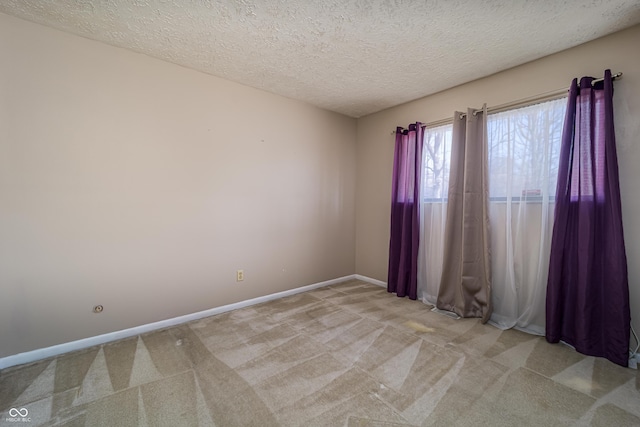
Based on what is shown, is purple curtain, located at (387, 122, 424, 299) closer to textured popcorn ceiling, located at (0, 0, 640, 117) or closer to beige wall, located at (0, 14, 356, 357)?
textured popcorn ceiling, located at (0, 0, 640, 117)

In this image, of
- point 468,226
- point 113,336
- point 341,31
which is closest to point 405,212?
point 468,226

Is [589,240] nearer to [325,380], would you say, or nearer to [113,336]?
[325,380]

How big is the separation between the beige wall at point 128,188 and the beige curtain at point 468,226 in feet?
5.72

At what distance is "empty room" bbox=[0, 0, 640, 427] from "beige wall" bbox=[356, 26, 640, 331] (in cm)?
2

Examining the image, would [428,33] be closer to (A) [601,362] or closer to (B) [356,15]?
(B) [356,15]

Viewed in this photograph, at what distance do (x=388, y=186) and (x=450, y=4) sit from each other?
6.88ft

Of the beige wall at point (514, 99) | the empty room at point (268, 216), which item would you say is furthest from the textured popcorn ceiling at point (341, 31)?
the beige wall at point (514, 99)

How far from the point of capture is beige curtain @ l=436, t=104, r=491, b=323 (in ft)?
8.32

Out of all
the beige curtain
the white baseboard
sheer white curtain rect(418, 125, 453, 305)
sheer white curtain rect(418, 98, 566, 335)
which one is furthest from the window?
the white baseboard

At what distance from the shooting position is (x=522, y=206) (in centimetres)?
237

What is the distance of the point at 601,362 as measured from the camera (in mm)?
1883

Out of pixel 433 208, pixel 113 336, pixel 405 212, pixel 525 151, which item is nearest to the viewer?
pixel 113 336

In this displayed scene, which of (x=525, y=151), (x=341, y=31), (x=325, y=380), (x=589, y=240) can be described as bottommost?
(x=325, y=380)

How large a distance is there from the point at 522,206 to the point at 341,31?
2.12 m
